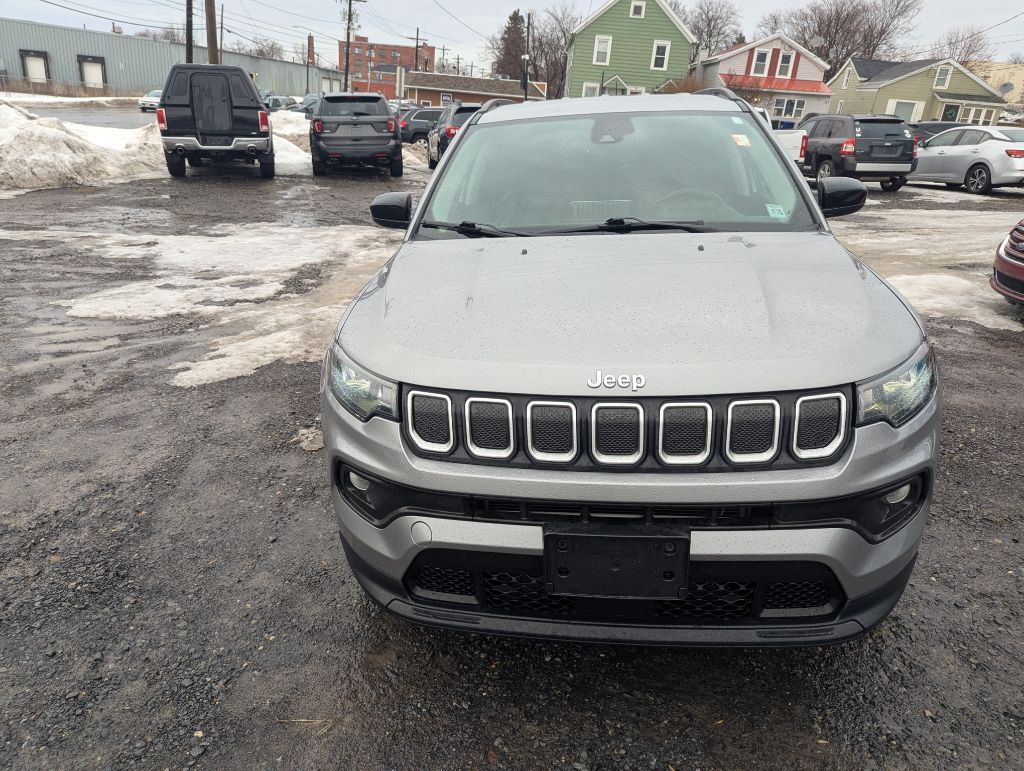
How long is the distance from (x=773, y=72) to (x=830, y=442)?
54.2 m

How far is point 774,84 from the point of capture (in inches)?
1907

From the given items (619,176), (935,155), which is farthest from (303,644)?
(935,155)

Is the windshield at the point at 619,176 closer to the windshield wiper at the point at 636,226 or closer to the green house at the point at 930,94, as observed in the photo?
the windshield wiper at the point at 636,226

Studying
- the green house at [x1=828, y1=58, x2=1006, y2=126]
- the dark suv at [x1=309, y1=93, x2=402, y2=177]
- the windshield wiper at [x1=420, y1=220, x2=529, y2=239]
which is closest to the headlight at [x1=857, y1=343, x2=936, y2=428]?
the windshield wiper at [x1=420, y1=220, x2=529, y2=239]

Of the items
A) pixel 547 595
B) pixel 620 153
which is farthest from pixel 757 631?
pixel 620 153

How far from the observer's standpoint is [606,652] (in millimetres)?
2406

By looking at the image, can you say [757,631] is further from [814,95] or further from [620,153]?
[814,95]

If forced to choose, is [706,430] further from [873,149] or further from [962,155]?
[962,155]

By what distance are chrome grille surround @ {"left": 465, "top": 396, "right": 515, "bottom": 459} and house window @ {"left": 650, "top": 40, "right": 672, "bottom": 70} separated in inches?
1994

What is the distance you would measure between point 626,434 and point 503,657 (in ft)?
3.30

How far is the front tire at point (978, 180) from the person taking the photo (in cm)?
1634

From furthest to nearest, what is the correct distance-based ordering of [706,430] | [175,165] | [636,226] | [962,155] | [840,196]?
1. [962,155]
2. [175,165]
3. [840,196]
4. [636,226]
5. [706,430]

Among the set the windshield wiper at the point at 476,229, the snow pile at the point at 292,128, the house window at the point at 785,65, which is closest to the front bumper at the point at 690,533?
the windshield wiper at the point at 476,229

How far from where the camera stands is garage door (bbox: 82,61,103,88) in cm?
6231
